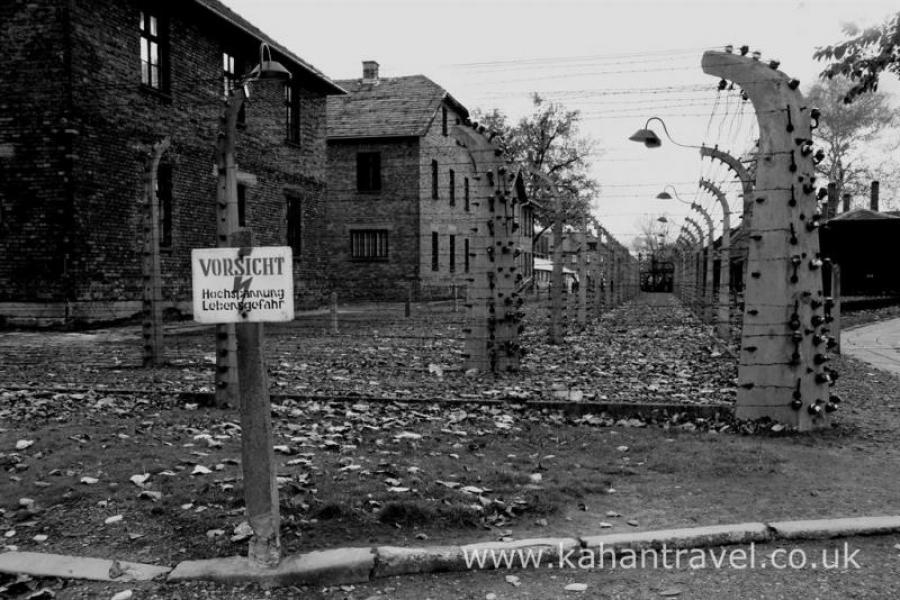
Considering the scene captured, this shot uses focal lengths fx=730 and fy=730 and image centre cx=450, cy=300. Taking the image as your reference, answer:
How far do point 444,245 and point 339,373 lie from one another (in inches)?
1083

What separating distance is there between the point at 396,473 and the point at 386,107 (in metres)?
35.5

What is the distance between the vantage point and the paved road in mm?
13562

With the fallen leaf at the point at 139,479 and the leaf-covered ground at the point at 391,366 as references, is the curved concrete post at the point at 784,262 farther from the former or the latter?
the fallen leaf at the point at 139,479

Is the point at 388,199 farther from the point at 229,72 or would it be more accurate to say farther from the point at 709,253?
the point at 709,253

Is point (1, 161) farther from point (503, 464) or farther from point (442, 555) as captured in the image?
point (442, 555)

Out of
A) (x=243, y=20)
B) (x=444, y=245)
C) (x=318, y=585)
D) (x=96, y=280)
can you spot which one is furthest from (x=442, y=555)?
(x=444, y=245)

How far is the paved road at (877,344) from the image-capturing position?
13562 millimetres

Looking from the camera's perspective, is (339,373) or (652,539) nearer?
(652,539)

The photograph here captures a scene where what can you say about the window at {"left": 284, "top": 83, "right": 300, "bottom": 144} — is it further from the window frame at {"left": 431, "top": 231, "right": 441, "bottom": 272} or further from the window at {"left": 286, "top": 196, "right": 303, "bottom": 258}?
the window frame at {"left": 431, "top": 231, "right": 441, "bottom": 272}

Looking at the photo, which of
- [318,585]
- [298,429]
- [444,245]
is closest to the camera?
[318,585]

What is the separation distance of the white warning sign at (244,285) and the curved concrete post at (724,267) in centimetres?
1130

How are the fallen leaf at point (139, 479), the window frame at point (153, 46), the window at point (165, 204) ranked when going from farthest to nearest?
the window at point (165, 204) → the window frame at point (153, 46) → the fallen leaf at point (139, 479)

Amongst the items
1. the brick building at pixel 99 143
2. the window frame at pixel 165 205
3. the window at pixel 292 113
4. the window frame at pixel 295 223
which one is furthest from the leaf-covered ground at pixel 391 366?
the window at pixel 292 113

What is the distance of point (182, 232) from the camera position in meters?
20.1
